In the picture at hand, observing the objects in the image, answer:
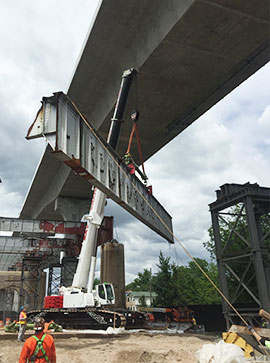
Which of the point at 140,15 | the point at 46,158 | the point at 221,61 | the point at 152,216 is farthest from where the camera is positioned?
the point at 46,158

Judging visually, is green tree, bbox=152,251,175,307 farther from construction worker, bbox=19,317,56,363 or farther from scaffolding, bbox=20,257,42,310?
construction worker, bbox=19,317,56,363

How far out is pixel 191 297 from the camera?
5022 cm

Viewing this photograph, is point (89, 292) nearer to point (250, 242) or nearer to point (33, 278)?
point (250, 242)

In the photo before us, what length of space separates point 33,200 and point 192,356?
27390 mm

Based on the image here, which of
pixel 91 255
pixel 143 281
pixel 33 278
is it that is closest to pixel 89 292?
pixel 91 255

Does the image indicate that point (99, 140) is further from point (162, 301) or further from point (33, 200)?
point (162, 301)

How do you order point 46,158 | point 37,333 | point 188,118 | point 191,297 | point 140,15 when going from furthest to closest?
point 191,297 → point 46,158 → point 188,118 → point 140,15 → point 37,333

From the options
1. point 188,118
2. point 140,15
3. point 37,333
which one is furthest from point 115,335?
point 140,15

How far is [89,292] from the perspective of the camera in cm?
1522

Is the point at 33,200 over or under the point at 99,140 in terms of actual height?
over

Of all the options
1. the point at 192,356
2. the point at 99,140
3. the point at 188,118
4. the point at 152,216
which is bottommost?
the point at 192,356

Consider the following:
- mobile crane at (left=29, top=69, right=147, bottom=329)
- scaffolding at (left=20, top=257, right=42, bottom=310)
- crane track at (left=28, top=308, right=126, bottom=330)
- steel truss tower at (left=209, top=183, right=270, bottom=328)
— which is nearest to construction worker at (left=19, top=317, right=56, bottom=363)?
crane track at (left=28, top=308, right=126, bottom=330)

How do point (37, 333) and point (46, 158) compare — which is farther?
point (46, 158)

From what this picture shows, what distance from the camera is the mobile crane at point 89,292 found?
14508mm
